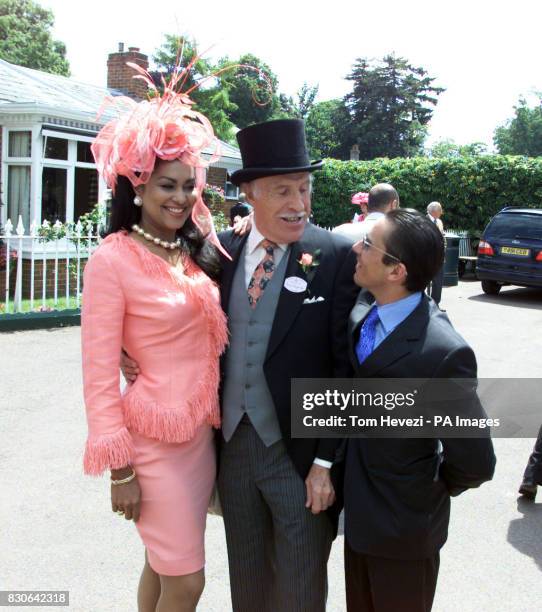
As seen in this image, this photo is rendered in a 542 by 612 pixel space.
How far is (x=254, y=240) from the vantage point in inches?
103

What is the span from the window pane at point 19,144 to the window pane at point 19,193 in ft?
0.88

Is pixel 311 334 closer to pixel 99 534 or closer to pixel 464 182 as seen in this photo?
pixel 99 534

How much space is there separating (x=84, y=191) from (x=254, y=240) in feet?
40.6

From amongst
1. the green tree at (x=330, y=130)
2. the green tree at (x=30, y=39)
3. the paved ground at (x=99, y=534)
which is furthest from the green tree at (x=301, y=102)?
the paved ground at (x=99, y=534)

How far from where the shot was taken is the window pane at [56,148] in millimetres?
13117

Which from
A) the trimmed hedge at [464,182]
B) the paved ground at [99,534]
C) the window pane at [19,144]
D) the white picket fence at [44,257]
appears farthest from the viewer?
the trimmed hedge at [464,182]

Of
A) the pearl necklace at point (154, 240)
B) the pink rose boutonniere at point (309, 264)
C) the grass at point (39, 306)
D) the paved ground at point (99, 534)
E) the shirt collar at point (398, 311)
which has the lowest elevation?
the paved ground at point (99, 534)

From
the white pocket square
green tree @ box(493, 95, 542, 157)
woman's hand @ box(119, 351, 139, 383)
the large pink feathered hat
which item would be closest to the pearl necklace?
the large pink feathered hat

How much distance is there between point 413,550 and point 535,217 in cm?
1263

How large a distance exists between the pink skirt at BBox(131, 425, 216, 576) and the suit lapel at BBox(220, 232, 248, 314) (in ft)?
1.83

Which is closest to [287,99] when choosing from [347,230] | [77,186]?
[77,186]

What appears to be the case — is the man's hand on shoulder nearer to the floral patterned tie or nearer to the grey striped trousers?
the grey striped trousers

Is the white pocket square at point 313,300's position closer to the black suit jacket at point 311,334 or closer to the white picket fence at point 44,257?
the black suit jacket at point 311,334

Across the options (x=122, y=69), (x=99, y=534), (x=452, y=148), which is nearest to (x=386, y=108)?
(x=452, y=148)
